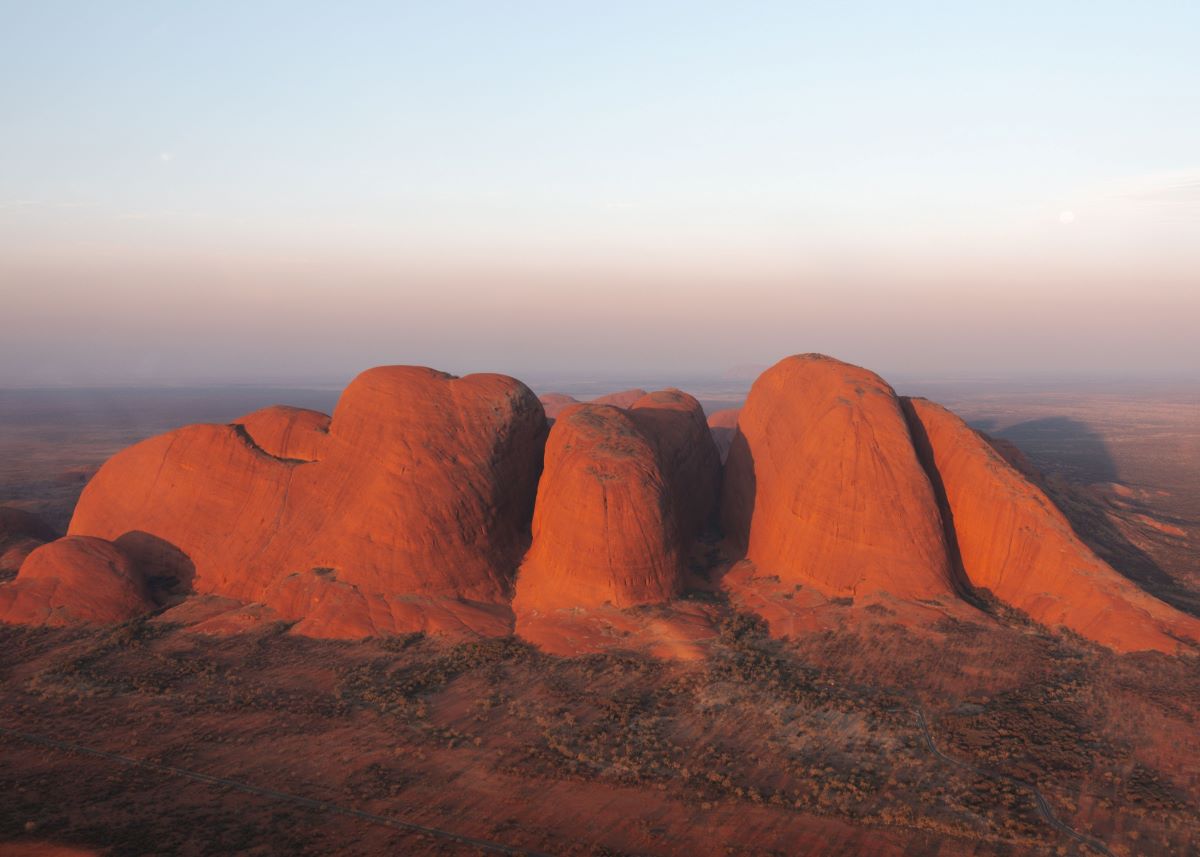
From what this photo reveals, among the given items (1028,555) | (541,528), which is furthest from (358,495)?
(1028,555)

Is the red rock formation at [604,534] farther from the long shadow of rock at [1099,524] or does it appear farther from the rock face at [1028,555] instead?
the long shadow of rock at [1099,524]

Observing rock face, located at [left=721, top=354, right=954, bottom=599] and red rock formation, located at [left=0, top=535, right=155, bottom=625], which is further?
Answer: rock face, located at [left=721, top=354, right=954, bottom=599]

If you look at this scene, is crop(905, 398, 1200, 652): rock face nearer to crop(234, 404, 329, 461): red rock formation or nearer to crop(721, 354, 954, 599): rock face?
crop(721, 354, 954, 599): rock face

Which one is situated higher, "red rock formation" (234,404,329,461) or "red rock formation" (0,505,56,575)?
"red rock formation" (234,404,329,461)

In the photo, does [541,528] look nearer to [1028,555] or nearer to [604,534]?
[604,534]

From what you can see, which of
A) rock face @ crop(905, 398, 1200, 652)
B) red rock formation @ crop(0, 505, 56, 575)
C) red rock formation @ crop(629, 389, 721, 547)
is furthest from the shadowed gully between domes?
red rock formation @ crop(0, 505, 56, 575)
